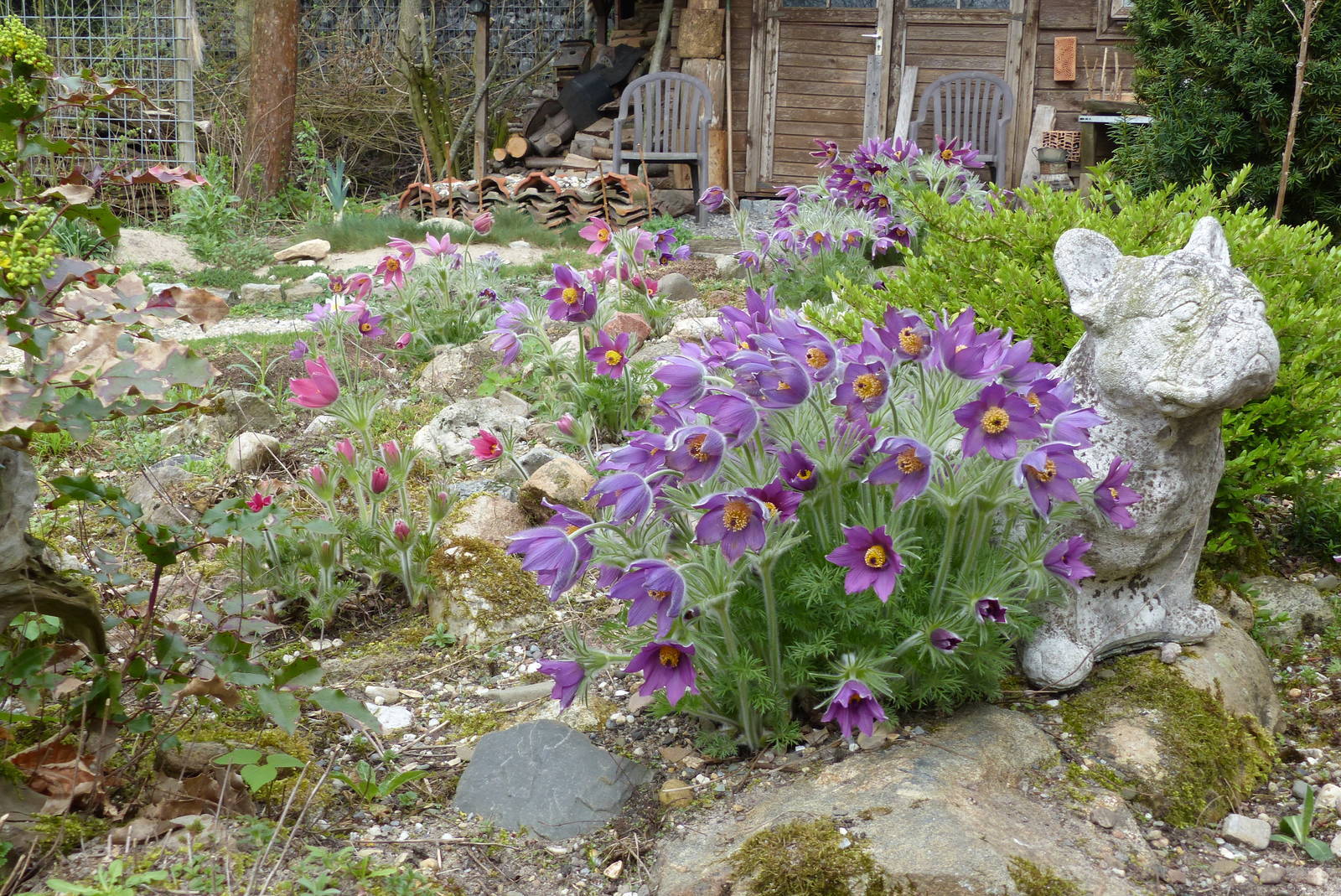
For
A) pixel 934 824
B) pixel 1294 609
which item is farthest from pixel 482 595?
pixel 1294 609

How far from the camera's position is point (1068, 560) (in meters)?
2.07

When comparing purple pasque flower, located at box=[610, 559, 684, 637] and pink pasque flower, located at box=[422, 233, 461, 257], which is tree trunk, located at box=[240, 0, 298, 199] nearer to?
pink pasque flower, located at box=[422, 233, 461, 257]

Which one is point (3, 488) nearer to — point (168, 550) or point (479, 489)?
point (168, 550)

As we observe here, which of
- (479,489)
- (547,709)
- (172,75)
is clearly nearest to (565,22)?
(172,75)

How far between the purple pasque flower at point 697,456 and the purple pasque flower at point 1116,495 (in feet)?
2.36

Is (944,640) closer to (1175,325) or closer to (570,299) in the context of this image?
(1175,325)

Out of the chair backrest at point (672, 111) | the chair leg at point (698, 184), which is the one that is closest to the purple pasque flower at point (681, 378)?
the chair leg at point (698, 184)

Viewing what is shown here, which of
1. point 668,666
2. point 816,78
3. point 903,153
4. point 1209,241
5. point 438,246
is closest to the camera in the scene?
point 668,666

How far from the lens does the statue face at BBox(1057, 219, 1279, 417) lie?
6.35 feet

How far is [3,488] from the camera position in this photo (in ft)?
5.52

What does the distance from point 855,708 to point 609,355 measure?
1.56m

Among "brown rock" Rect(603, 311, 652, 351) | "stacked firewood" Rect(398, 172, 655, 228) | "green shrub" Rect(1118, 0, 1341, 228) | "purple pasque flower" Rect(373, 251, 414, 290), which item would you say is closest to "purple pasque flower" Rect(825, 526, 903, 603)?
"brown rock" Rect(603, 311, 652, 351)

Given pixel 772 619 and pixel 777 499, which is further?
pixel 772 619

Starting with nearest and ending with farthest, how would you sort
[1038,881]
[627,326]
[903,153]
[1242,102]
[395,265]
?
[1038,881]
[395,265]
[627,326]
[903,153]
[1242,102]
